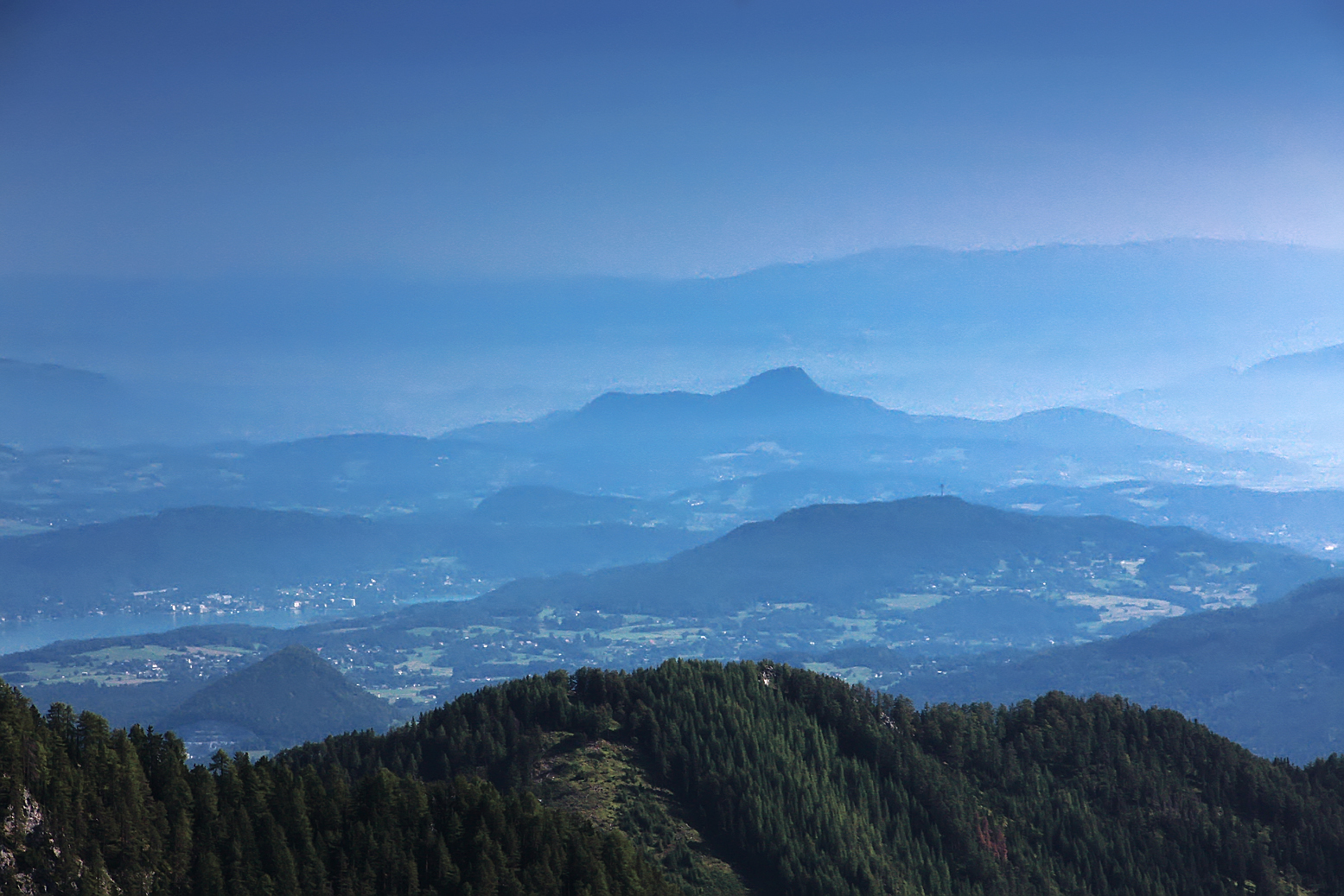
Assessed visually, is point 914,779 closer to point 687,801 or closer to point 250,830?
point 687,801

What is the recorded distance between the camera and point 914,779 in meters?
132

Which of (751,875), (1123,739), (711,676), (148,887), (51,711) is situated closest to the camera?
(148,887)

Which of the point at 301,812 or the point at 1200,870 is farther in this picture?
the point at 1200,870

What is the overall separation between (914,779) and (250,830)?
66712 mm

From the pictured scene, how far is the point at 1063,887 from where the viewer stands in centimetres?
12600

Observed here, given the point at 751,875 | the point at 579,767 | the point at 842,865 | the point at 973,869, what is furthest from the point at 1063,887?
the point at 579,767

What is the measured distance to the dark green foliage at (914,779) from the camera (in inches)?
4584

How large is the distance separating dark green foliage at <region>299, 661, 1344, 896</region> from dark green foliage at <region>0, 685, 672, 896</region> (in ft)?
54.4

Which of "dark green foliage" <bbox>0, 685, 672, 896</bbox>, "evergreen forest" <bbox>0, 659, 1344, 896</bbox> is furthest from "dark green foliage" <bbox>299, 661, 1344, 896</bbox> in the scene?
"dark green foliage" <bbox>0, 685, 672, 896</bbox>

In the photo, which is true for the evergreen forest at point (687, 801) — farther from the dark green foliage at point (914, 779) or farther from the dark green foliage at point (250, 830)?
the dark green foliage at point (914, 779)

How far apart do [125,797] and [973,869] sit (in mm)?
74240

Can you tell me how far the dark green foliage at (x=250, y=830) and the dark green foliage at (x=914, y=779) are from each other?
16579 mm

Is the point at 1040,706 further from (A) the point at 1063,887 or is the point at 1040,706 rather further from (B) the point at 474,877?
(B) the point at 474,877

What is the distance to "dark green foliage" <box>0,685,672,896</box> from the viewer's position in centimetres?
7700
